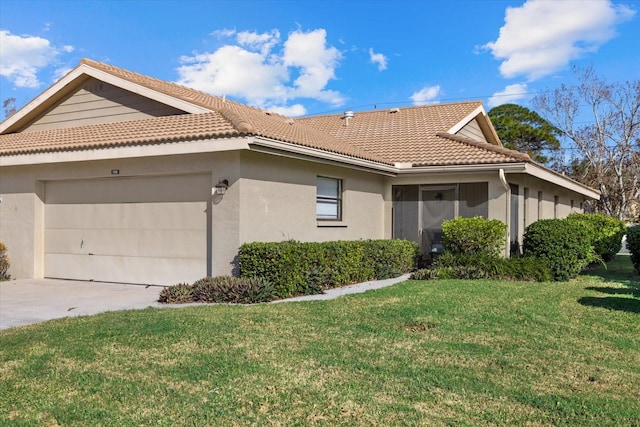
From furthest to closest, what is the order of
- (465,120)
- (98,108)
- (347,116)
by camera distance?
(347,116)
(465,120)
(98,108)

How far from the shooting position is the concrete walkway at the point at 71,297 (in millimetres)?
8496

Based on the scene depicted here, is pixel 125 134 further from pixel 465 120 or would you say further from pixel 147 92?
pixel 465 120

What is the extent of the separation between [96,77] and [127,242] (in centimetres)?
432

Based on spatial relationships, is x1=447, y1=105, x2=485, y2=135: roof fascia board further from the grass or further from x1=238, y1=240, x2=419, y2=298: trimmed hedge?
the grass

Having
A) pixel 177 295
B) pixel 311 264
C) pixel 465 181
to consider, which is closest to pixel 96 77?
pixel 177 295

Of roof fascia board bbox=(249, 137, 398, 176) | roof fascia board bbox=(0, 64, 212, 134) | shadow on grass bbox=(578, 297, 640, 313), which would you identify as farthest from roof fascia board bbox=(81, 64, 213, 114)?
shadow on grass bbox=(578, 297, 640, 313)

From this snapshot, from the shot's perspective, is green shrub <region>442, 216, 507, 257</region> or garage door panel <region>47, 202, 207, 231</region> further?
green shrub <region>442, 216, 507, 257</region>

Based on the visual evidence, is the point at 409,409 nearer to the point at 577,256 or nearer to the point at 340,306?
the point at 340,306

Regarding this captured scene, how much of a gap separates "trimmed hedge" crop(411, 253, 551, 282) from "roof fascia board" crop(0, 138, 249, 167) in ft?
17.0

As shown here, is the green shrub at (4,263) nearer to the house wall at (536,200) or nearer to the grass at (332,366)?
the grass at (332,366)

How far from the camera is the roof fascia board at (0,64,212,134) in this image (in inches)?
484

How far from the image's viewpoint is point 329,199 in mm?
13039

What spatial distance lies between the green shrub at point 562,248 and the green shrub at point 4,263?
12.7 meters

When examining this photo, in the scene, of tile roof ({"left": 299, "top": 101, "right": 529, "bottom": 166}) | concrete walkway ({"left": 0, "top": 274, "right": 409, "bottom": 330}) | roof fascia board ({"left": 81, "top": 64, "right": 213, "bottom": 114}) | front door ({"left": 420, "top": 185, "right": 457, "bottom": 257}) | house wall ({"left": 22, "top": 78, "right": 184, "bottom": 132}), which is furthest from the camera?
front door ({"left": 420, "top": 185, "right": 457, "bottom": 257})
